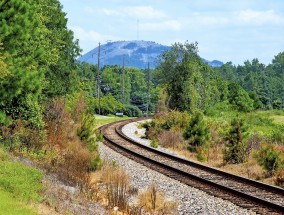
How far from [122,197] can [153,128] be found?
26672 mm

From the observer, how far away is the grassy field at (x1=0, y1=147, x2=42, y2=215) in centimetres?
1002

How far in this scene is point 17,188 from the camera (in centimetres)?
1181

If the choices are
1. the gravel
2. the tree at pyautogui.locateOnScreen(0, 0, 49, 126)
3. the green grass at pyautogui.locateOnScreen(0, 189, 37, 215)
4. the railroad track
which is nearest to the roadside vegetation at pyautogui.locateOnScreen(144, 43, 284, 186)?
the railroad track

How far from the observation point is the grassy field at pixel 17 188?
394 inches

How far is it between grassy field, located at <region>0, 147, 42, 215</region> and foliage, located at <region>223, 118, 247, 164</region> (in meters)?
12.2

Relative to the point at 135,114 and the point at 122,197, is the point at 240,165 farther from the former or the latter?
the point at 135,114

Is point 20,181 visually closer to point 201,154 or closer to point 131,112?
point 201,154

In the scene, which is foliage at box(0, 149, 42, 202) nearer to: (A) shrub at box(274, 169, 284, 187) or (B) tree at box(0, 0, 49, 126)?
(B) tree at box(0, 0, 49, 126)

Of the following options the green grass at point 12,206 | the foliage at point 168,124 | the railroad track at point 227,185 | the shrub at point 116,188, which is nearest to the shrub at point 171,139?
the foliage at point 168,124

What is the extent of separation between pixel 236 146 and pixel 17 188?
1411cm

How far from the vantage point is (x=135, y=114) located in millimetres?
106125

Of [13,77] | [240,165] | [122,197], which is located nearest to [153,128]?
→ [240,165]

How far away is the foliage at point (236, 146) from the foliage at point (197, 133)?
5.04 metres

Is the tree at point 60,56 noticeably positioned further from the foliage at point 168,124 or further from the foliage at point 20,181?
the foliage at point 20,181
